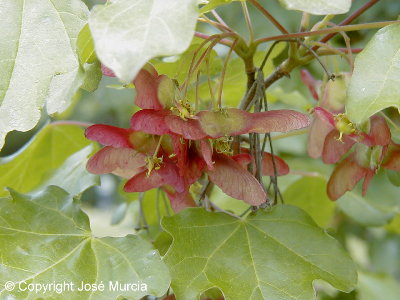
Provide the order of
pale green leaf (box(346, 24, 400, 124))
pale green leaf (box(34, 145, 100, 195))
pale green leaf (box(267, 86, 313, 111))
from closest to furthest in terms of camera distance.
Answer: pale green leaf (box(346, 24, 400, 124)) → pale green leaf (box(34, 145, 100, 195)) → pale green leaf (box(267, 86, 313, 111))

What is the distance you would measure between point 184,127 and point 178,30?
192 mm

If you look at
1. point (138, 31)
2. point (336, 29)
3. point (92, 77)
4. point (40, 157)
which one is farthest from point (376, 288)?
point (138, 31)

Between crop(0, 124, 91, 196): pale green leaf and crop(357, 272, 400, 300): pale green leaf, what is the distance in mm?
978

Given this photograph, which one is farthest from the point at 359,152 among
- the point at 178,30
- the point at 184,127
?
the point at 178,30

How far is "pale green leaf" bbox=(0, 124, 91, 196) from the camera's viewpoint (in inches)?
43.4

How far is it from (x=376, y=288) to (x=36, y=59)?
141 cm

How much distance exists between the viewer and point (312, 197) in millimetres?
1420

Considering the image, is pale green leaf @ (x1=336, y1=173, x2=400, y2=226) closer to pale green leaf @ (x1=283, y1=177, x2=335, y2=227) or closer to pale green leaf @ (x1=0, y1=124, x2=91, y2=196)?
pale green leaf @ (x1=283, y1=177, x2=335, y2=227)

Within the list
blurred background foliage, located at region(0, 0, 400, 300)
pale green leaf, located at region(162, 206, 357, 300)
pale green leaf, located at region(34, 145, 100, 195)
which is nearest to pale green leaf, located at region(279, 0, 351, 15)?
blurred background foliage, located at region(0, 0, 400, 300)

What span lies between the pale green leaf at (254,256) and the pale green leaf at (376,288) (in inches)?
40.5

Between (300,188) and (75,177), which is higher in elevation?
(75,177)

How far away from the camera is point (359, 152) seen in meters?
0.86

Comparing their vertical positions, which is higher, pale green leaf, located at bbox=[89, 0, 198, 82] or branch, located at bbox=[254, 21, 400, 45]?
pale green leaf, located at bbox=[89, 0, 198, 82]

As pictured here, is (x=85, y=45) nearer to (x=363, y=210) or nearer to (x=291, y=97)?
(x=291, y=97)
